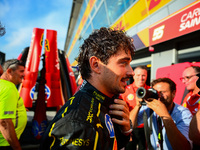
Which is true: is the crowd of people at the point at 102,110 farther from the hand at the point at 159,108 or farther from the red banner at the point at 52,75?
the red banner at the point at 52,75

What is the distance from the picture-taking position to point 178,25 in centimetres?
347

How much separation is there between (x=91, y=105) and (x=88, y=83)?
0.19 metres

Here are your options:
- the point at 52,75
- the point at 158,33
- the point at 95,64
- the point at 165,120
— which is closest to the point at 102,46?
the point at 95,64

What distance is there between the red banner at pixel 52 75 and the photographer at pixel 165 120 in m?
1.66

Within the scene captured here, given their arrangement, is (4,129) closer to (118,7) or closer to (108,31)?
(108,31)

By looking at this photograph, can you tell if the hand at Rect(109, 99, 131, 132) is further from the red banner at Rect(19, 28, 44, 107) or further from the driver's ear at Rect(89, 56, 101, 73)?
the red banner at Rect(19, 28, 44, 107)

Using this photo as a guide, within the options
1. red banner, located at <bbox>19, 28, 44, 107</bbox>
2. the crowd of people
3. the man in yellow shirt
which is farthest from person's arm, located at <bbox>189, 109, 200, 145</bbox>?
red banner, located at <bbox>19, 28, 44, 107</bbox>

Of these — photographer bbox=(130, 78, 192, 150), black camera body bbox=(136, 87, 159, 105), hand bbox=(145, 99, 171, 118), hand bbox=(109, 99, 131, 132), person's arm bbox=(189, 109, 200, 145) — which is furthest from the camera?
black camera body bbox=(136, 87, 159, 105)

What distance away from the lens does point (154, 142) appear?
→ 5.71 ft

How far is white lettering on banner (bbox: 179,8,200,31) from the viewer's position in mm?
2929

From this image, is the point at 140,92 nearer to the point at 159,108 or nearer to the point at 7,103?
the point at 159,108

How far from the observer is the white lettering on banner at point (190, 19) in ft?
9.61

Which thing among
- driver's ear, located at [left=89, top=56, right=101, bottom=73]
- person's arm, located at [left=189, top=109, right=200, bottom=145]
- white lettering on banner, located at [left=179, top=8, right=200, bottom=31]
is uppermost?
white lettering on banner, located at [left=179, top=8, right=200, bottom=31]

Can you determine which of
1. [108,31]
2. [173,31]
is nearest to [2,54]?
[108,31]
